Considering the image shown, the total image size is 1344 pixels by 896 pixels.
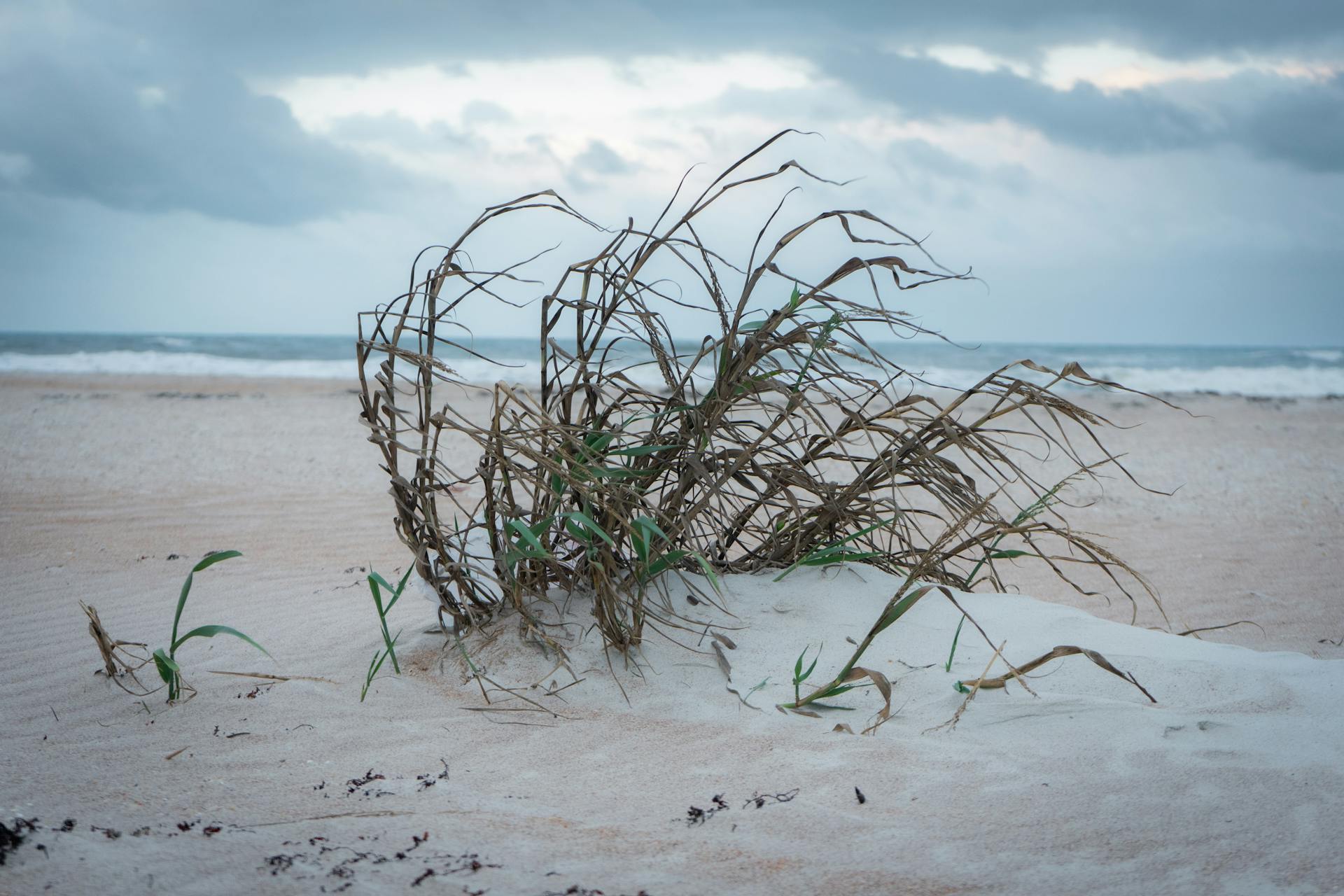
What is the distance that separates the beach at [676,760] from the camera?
1.44 m

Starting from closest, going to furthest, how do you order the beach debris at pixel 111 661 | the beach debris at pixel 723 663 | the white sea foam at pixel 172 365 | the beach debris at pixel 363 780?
the beach debris at pixel 363 780
the beach debris at pixel 723 663
the beach debris at pixel 111 661
the white sea foam at pixel 172 365

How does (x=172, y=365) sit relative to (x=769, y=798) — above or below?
above

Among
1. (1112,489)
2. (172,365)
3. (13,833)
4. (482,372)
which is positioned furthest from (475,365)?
(13,833)

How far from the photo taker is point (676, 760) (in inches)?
72.7

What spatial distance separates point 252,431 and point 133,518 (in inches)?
161

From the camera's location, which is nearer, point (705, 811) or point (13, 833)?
point (13, 833)

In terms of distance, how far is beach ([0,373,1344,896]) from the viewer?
4.72 ft

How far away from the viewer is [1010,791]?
65.4 inches

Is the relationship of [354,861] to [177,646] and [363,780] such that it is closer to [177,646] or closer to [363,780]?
[363,780]

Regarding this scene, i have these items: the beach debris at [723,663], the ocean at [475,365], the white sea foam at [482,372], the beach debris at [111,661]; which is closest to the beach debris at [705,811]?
the beach debris at [723,663]

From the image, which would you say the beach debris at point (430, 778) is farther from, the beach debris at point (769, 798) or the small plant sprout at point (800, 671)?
the small plant sprout at point (800, 671)

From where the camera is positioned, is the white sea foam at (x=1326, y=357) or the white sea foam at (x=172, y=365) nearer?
the white sea foam at (x=172, y=365)

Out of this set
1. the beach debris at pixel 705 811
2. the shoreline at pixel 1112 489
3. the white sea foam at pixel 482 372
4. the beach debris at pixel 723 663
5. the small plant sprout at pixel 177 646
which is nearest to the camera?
the beach debris at pixel 705 811

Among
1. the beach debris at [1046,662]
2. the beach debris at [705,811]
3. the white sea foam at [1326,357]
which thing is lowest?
the beach debris at [705,811]
